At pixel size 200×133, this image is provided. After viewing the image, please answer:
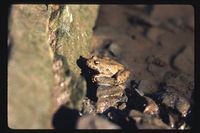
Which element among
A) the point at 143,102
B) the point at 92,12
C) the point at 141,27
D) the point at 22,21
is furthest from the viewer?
the point at 141,27

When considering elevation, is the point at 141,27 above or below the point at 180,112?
above

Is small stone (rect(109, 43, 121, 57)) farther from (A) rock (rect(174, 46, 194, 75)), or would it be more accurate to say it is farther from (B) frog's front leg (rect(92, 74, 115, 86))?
(B) frog's front leg (rect(92, 74, 115, 86))

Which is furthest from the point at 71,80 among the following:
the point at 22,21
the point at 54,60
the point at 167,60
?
the point at 167,60

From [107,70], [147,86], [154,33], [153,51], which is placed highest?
[154,33]

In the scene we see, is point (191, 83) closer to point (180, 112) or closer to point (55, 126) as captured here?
point (180, 112)

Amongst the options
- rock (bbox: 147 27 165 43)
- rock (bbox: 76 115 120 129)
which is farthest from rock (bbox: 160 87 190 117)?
rock (bbox: 147 27 165 43)

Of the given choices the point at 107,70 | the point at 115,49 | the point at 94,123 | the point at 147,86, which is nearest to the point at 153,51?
the point at 115,49

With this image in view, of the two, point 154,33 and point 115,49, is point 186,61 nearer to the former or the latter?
point 154,33

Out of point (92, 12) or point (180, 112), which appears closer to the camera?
point (180, 112)

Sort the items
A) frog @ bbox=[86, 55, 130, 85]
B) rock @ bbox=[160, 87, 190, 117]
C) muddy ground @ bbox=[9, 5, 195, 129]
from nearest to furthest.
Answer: muddy ground @ bbox=[9, 5, 195, 129]
rock @ bbox=[160, 87, 190, 117]
frog @ bbox=[86, 55, 130, 85]
